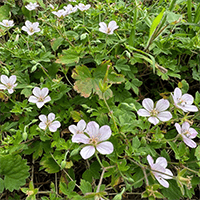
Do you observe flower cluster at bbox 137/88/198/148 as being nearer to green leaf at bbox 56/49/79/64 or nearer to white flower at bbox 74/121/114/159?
white flower at bbox 74/121/114/159

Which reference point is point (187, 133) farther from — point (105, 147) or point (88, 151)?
point (88, 151)

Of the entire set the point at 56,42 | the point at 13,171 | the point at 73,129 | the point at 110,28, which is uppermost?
the point at 110,28

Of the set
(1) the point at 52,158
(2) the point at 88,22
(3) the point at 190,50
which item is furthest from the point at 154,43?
(1) the point at 52,158

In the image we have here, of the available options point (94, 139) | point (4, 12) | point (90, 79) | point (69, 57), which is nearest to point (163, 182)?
point (94, 139)

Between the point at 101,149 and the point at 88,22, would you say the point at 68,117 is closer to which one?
the point at 101,149

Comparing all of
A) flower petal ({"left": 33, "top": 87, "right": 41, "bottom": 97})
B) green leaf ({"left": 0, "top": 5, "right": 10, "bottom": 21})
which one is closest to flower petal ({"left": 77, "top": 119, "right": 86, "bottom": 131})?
flower petal ({"left": 33, "top": 87, "right": 41, "bottom": 97})

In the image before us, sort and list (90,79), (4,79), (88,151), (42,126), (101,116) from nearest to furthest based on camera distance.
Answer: (88,151) < (42,126) < (101,116) < (4,79) < (90,79)

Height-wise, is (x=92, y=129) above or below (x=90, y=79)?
above
